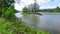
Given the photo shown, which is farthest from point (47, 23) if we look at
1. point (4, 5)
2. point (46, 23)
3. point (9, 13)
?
point (9, 13)

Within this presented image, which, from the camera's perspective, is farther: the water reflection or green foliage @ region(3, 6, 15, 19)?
the water reflection

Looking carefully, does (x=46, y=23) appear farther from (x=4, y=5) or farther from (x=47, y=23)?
(x=4, y=5)

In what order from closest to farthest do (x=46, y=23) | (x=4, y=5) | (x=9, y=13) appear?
(x=9, y=13), (x=4, y=5), (x=46, y=23)

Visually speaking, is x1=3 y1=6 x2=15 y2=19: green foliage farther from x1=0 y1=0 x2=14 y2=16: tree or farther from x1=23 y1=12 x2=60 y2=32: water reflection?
x1=23 y1=12 x2=60 y2=32: water reflection

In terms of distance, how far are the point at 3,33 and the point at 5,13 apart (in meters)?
→ 9.40

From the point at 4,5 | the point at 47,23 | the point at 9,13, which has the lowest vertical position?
the point at 47,23

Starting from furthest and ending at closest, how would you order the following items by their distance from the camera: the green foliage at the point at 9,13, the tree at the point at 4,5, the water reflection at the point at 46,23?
the water reflection at the point at 46,23 → the tree at the point at 4,5 → the green foliage at the point at 9,13

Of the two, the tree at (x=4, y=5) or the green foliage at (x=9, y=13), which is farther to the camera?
the tree at (x=4, y=5)

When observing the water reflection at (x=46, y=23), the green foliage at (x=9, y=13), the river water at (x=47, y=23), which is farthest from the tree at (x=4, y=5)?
the water reflection at (x=46, y=23)

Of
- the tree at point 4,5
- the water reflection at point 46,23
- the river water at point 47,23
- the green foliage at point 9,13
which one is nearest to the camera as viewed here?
the green foliage at point 9,13

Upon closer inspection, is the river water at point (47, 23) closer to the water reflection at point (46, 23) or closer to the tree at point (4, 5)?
the water reflection at point (46, 23)

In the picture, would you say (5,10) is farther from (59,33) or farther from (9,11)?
(59,33)

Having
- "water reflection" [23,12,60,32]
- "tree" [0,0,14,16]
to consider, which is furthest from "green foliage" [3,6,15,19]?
"water reflection" [23,12,60,32]

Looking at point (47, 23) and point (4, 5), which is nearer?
point (4, 5)
